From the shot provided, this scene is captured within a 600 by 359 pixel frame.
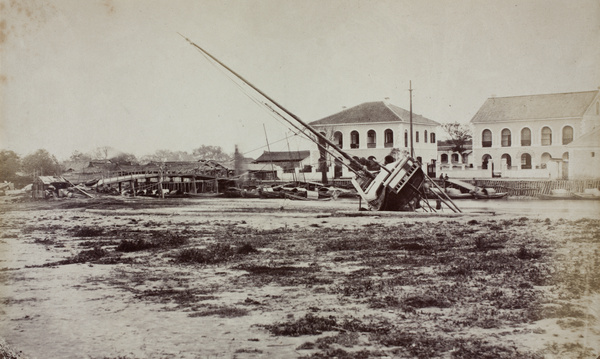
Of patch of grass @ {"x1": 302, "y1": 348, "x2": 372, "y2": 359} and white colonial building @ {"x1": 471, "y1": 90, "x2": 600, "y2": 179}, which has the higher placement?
white colonial building @ {"x1": 471, "y1": 90, "x2": 600, "y2": 179}

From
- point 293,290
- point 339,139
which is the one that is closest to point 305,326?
point 293,290

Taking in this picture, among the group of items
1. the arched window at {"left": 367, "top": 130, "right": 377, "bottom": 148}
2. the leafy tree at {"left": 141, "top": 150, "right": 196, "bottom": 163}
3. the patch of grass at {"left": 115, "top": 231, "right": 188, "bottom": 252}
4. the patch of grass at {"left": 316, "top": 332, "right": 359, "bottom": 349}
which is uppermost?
the arched window at {"left": 367, "top": 130, "right": 377, "bottom": 148}

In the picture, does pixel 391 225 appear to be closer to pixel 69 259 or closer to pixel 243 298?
pixel 243 298

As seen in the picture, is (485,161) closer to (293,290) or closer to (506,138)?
(506,138)

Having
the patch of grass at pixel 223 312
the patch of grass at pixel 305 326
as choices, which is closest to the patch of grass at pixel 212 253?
the patch of grass at pixel 223 312

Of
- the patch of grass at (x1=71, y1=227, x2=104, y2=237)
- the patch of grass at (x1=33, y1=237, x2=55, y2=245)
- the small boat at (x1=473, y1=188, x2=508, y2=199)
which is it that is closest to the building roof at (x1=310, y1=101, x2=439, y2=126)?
the small boat at (x1=473, y1=188, x2=508, y2=199)

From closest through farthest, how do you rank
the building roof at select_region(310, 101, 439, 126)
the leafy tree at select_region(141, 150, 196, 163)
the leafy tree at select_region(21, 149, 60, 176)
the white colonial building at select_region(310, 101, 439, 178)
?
the leafy tree at select_region(21, 149, 60, 176), the building roof at select_region(310, 101, 439, 126), the leafy tree at select_region(141, 150, 196, 163), the white colonial building at select_region(310, 101, 439, 178)

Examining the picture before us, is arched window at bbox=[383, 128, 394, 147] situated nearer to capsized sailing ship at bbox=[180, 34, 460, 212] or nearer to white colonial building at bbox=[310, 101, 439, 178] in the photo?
white colonial building at bbox=[310, 101, 439, 178]
